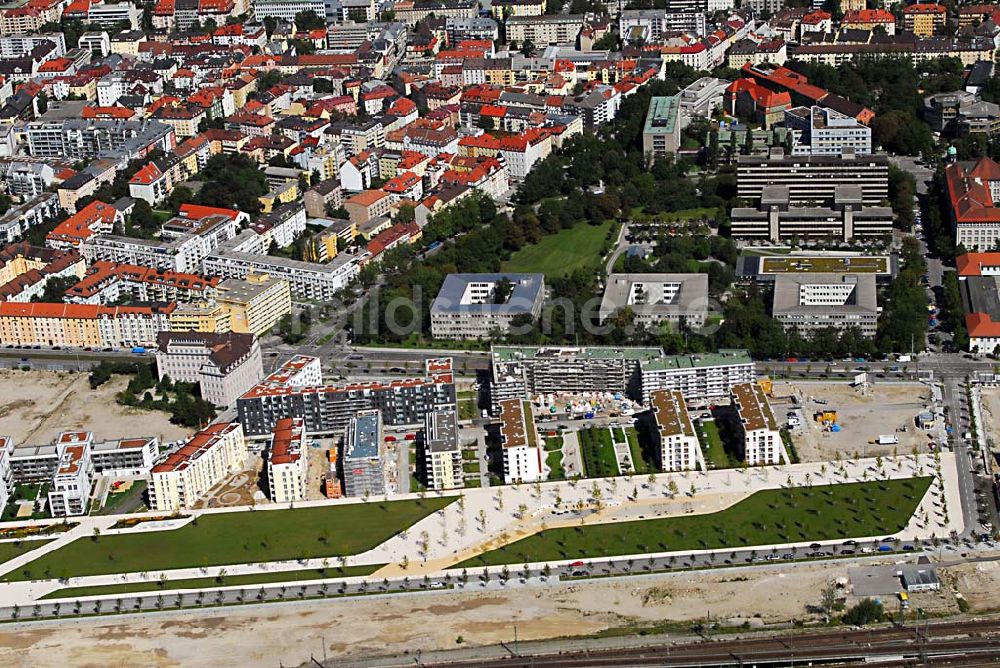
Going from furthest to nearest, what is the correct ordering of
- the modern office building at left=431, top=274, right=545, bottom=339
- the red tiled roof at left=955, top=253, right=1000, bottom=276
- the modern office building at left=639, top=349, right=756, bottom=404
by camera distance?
the red tiled roof at left=955, top=253, right=1000, bottom=276 < the modern office building at left=431, top=274, right=545, bottom=339 < the modern office building at left=639, top=349, right=756, bottom=404

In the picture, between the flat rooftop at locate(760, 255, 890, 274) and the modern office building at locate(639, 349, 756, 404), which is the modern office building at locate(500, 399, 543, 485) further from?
the flat rooftop at locate(760, 255, 890, 274)

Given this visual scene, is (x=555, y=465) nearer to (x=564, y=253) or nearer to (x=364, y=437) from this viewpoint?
(x=364, y=437)

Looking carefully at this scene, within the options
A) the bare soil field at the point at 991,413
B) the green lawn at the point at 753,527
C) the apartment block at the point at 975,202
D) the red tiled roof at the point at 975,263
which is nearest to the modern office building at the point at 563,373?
the green lawn at the point at 753,527

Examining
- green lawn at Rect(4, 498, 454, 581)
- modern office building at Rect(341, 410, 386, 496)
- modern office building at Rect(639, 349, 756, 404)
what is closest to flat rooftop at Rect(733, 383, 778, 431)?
modern office building at Rect(639, 349, 756, 404)

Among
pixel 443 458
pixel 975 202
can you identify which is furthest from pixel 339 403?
pixel 975 202

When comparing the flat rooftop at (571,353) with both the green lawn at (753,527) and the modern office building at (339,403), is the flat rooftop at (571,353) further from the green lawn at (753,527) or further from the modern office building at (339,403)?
the green lawn at (753,527)

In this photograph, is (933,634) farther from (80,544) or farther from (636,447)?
(80,544)

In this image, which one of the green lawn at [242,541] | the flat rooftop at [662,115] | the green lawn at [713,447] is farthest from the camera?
the flat rooftop at [662,115]
